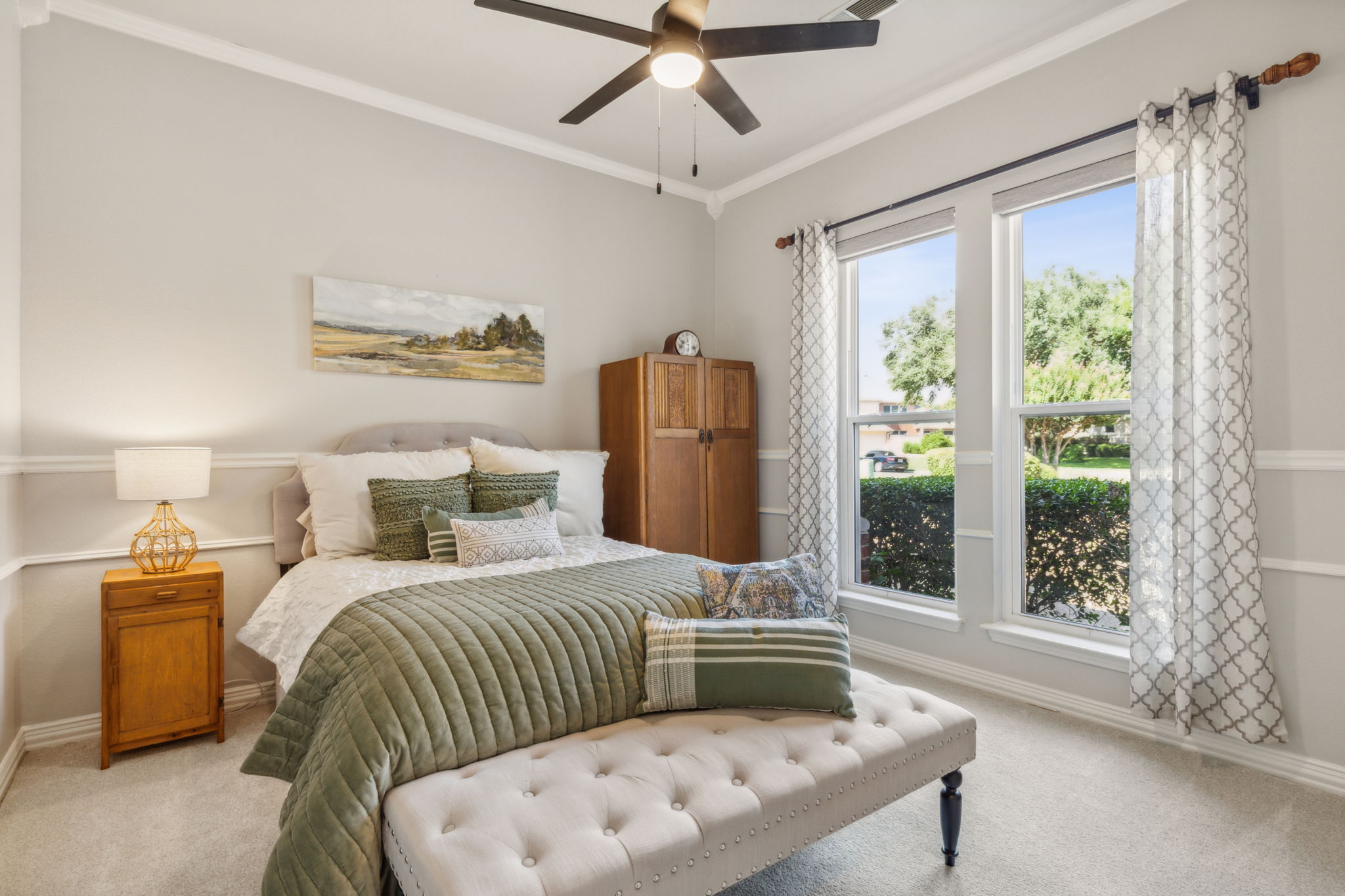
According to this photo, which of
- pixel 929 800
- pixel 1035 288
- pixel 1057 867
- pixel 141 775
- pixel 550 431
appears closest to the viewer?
pixel 1057 867

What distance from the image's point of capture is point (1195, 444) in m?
2.44

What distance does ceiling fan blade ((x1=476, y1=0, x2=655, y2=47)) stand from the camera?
6.67 feet

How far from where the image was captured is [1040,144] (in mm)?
3012

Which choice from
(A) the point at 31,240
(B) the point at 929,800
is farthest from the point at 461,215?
(B) the point at 929,800

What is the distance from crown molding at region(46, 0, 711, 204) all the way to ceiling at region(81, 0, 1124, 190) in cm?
4

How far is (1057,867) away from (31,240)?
4.17 meters

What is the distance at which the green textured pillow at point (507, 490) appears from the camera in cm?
304

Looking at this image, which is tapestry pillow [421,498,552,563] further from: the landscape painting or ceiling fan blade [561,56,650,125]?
ceiling fan blade [561,56,650,125]

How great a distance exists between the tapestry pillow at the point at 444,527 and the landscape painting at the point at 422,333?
1.01 m

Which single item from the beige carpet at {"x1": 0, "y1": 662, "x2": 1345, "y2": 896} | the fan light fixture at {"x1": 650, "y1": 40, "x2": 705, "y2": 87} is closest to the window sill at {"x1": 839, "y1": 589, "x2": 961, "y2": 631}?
the beige carpet at {"x1": 0, "y1": 662, "x2": 1345, "y2": 896}

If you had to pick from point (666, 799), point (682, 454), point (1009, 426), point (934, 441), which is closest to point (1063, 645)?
point (1009, 426)

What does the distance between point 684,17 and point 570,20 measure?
364 mm

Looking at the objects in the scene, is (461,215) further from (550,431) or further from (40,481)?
(40,481)

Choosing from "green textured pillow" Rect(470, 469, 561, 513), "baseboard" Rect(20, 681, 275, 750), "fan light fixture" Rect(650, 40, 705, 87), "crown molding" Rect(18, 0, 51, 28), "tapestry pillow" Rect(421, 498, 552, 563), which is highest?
"crown molding" Rect(18, 0, 51, 28)
